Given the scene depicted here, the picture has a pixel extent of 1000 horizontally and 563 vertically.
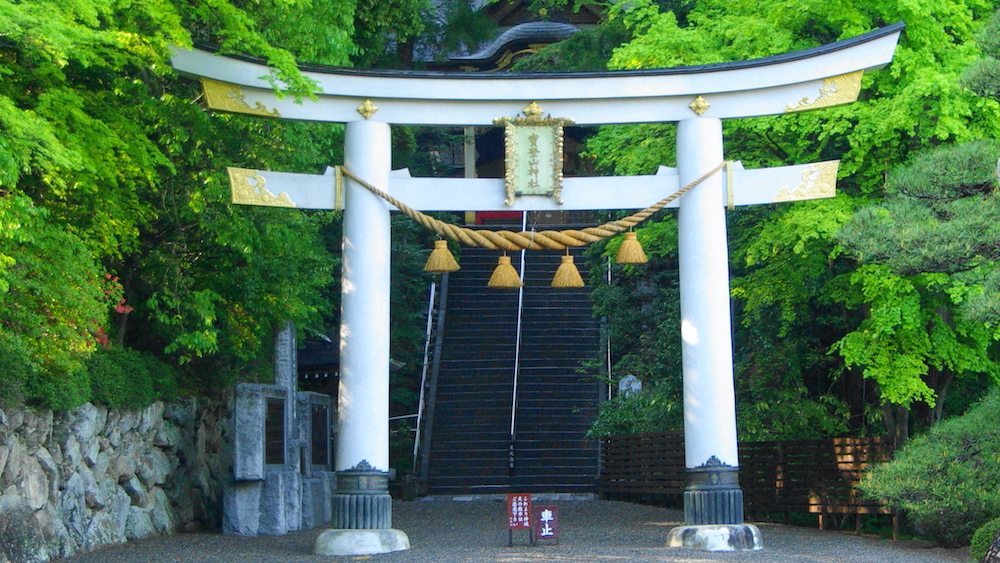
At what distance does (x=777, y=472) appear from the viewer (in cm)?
1305

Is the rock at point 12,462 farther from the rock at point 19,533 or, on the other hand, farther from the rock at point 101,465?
the rock at point 101,465

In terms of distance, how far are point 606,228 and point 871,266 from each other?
293 centimetres

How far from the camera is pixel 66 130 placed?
27.4 ft

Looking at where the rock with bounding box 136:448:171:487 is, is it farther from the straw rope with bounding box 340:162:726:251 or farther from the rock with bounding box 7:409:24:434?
the straw rope with bounding box 340:162:726:251

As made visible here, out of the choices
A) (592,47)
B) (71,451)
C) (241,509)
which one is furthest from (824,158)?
(71,451)

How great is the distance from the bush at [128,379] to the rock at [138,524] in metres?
1.10

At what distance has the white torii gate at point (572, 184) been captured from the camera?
9.71 m

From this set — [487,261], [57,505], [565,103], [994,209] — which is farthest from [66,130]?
[487,261]

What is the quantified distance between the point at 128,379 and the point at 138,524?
1.52 meters

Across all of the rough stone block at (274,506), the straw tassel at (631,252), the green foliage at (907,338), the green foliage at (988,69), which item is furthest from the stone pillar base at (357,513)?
the green foliage at (988,69)

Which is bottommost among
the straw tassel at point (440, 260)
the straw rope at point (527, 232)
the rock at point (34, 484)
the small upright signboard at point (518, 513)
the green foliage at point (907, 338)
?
the small upright signboard at point (518, 513)

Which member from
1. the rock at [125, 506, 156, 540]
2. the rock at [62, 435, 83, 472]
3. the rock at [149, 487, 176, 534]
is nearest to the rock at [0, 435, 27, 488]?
the rock at [62, 435, 83, 472]

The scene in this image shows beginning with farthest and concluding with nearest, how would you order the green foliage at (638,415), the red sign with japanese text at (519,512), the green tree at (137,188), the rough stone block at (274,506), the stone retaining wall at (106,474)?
1. the green foliage at (638,415)
2. the rough stone block at (274,506)
3. the red sign with japanese text at (519,512)
4. the stone retaining wall at (106,474)
5. the green tree at (137,188)

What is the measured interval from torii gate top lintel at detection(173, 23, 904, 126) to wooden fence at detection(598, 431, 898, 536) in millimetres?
3913
